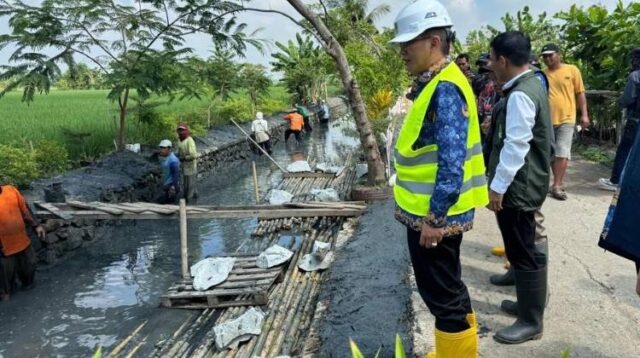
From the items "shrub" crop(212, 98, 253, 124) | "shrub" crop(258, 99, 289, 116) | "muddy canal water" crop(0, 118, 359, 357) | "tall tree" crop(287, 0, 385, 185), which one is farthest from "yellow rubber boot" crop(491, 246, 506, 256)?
"shrub" crop(258, 99, 289, 116)

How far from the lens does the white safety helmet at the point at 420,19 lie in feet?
6.57

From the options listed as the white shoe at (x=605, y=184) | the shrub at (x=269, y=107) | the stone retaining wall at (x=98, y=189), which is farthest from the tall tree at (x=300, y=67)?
the white shoe at (x=605, y=184)

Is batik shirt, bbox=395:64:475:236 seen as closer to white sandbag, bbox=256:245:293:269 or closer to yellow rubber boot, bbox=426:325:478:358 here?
yellow rubber boot, bbox=426:325:478:358

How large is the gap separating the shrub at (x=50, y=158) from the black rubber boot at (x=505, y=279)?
7.91 metres

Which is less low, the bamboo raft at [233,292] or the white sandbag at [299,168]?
the white sandbag at [299,168]

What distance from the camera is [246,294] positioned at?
190 inches

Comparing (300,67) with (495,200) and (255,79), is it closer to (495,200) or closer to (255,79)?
(255,79)

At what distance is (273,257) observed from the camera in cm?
552

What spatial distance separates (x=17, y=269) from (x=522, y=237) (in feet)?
18.6

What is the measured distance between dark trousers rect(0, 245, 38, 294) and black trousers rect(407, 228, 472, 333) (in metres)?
5.33

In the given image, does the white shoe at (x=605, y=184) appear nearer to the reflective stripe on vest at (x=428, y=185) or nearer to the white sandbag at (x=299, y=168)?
the reflective stripe on vest at (x=428, y=185)

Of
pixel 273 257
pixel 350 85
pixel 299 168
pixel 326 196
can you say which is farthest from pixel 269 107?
pixel 273 257

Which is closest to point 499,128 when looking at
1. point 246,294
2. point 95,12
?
point 246,294

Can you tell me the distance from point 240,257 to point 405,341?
3259mm
